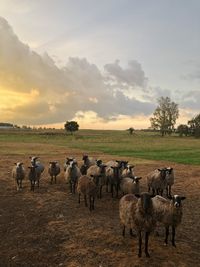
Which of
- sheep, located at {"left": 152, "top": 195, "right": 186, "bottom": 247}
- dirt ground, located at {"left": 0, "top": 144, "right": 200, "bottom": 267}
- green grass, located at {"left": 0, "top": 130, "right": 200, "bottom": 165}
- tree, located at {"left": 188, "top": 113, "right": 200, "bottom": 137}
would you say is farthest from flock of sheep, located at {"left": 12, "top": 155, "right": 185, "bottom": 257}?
tree, located at {"left": 188, "top": 113, "right": 200, "bottom": 137}

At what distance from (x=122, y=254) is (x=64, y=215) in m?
5.39

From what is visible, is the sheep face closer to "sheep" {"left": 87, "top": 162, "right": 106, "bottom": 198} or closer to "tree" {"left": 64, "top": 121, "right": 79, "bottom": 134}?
"sheep" {"left": 87, "top": 162, "right": 106, "bottom": 198}

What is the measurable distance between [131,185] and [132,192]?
0.40 metres

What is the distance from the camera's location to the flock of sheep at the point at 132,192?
12.3 meters

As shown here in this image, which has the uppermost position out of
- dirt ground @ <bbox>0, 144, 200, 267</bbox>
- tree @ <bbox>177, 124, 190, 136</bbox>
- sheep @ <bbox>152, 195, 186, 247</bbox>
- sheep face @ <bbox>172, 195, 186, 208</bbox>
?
tree @ <bbox>177, 124, 190, 136</bbox>

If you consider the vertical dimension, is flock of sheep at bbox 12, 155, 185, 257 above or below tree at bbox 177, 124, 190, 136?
below

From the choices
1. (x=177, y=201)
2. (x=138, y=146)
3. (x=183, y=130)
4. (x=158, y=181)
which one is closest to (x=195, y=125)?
(x=183, y=130)

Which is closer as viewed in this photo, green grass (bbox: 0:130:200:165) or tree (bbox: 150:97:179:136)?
green grass (bbox: 0:130:200:165)

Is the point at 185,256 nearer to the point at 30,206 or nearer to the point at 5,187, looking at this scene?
the point at 30,206

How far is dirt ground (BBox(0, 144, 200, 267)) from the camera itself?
1188 cm

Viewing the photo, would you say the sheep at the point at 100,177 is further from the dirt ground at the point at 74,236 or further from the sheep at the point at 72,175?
the sheep at the point at 72,175

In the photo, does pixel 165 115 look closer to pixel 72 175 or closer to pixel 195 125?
pixel 195 125

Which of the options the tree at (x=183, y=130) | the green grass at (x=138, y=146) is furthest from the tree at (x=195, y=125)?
the green grass at (x=138, y=146)

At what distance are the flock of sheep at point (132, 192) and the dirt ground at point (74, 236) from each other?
1.75 ft
